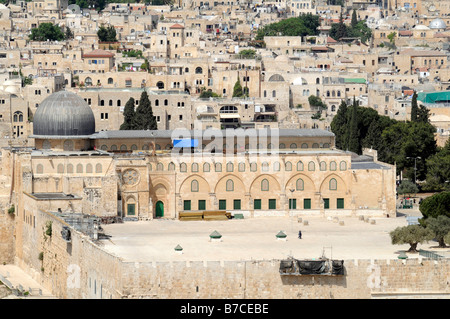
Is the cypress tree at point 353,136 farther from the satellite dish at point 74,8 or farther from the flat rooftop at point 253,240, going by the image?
the satellite dish at point 74,8

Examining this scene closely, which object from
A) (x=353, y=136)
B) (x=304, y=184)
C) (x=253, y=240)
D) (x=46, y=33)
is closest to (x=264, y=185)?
(x=304, y=184)

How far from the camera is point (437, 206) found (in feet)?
266

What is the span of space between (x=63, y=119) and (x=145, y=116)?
19.6 meters

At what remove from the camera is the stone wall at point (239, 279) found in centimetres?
6588

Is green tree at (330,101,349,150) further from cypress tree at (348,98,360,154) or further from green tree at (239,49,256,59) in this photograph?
green tree at (239,49,256,59)

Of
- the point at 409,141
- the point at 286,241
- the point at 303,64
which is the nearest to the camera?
the point at 286,241

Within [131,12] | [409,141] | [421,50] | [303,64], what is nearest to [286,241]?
[409,141]

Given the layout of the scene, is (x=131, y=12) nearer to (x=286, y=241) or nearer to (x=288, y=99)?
(x=288, y=99)

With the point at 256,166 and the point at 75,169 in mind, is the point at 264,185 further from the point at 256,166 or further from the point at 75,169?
the point at 75,169

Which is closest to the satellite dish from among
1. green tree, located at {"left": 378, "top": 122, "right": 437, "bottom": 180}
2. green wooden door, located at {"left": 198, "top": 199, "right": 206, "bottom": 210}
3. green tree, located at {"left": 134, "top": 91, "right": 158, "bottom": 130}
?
green tree, located at {"left": 134, "top": 91, "right": 158, "bottom": 130}

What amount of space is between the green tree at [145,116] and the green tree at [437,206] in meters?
31.0

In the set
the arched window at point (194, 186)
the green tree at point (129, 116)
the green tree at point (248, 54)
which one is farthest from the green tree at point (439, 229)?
the green tree at point (248, 54)

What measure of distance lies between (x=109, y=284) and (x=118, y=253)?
558 cm

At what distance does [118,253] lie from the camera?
237ft
